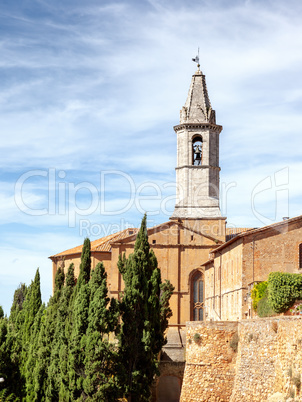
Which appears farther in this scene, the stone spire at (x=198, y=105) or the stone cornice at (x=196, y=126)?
the stone spire at (x=198, y=105)

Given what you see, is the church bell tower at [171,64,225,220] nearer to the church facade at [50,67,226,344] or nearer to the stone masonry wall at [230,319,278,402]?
the church facade at [50,67,226,344]

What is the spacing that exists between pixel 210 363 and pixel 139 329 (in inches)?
152

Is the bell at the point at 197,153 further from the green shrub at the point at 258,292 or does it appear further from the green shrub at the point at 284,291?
the green shrub at the point at 284,291

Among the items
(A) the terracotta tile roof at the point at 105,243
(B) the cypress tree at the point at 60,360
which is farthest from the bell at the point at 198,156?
(B) the cypress tree at the point at 60,360

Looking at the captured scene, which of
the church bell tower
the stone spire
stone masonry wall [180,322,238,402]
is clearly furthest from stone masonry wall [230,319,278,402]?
the stone spire

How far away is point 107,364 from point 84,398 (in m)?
1.83

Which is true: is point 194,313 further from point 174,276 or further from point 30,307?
point 30,307

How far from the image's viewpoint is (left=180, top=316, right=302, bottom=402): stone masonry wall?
901 inches

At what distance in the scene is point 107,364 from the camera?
97.0 feet

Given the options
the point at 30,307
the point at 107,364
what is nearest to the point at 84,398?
the point at 107,364

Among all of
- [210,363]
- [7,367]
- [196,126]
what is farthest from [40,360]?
[196,126]

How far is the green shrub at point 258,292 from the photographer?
3366cm

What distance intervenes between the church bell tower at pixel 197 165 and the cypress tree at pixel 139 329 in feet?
69.1

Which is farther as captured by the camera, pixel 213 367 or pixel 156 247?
pixel 156 247
